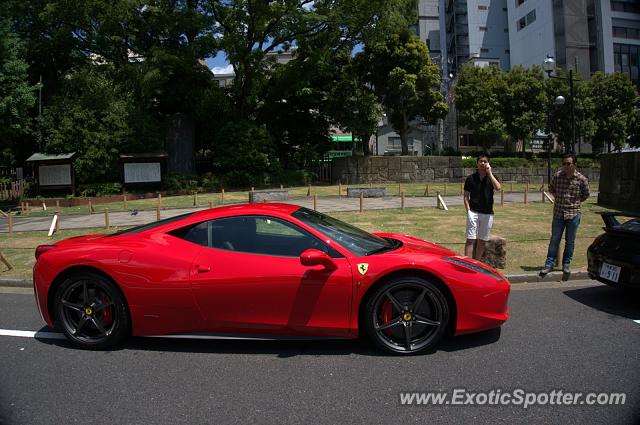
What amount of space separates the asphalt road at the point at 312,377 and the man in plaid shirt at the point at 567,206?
183 cm

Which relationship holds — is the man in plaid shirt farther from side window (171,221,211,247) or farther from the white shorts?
side window (171,221,211,247)

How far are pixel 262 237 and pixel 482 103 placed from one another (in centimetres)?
3587

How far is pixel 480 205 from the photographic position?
22.0 feet

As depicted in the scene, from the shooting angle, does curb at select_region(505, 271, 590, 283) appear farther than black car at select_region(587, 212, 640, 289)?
Yes

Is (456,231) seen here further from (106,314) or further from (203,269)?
(106,314)

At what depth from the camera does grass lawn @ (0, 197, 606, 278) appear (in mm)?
8375

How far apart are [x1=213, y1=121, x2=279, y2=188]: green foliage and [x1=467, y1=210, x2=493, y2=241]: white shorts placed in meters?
22.4

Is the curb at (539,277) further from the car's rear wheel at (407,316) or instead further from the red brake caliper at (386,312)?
the red brake caliper at (386,312)

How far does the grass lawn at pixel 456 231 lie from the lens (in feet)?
27.5

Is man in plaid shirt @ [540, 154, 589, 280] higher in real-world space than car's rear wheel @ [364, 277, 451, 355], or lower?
higher

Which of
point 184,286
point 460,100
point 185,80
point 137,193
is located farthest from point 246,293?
point 460,100

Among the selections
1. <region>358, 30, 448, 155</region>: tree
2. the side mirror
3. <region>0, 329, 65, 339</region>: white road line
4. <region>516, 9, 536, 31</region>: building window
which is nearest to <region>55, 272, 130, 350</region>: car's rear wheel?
<region>0, 329, 65, 339</region>: white road line

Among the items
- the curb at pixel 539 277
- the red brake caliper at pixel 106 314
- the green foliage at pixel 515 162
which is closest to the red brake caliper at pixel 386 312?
the red brake caliper at pixel 106 314

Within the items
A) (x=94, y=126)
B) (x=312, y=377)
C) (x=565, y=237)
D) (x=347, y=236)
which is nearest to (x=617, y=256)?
(x=565, y=237)
